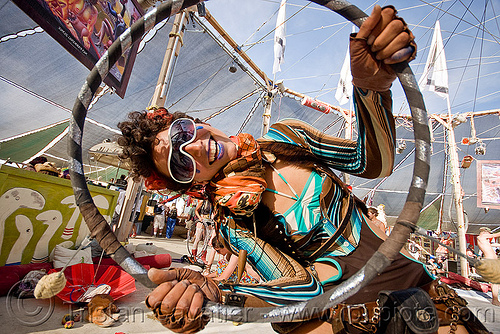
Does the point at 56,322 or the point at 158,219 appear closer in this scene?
the point at 56,322

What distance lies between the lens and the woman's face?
3.44 feet

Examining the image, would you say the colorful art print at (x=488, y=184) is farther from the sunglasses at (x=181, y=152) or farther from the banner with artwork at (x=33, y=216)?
the banner with artwork at (x=33, y=216)

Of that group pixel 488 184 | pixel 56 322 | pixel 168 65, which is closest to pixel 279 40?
pixel 168 65

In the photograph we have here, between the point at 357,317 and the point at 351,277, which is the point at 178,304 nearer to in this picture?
the point at 351,277

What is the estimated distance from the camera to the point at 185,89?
1088cm

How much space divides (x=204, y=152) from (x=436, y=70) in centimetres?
889

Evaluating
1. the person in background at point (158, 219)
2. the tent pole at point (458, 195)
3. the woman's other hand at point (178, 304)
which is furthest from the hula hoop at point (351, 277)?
the person in background at point (158, 219)

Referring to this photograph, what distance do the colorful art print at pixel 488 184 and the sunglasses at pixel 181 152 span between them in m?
9.29

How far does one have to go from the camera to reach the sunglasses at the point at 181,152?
3.46ft

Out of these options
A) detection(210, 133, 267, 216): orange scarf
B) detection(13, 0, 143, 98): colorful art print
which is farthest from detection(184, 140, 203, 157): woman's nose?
detection(13, 0, 143, 98): colorful art print

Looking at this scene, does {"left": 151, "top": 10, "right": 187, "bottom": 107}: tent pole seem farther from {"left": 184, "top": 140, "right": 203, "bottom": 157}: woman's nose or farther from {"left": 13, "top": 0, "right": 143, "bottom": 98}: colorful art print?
{"left": 184, "top": 140, "right": 203, "bottom": 157}: woman's nose

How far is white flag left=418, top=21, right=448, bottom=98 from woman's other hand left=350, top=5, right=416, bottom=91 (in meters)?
8.55

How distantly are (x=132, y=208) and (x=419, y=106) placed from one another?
13.9ft

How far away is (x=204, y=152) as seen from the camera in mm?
1046
